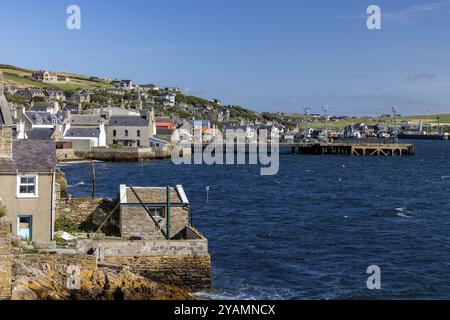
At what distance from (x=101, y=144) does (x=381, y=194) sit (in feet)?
183

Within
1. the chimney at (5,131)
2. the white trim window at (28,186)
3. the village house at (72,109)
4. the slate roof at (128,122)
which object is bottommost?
the white trim window at (28,186)

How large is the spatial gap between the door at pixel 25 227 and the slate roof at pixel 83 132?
Answer: 79160 mm

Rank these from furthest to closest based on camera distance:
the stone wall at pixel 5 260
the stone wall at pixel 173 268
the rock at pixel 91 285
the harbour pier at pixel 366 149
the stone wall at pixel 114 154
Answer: the harbour pier at pixel 366 149 < the stone wall at pixel 114 154 < the stone wall at pixel 173 268 < the rock at pixel 91 285 < the stone wall at pixel 5 260

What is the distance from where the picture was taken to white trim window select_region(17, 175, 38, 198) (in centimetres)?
2274

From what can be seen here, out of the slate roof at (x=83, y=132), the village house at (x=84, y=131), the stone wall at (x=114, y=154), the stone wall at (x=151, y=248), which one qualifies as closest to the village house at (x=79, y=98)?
the village house at (x=84, y=131)

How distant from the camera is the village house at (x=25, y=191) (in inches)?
880

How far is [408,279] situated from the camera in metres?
25.8

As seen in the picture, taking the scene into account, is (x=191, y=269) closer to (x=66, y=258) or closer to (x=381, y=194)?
(x=66, y=258)

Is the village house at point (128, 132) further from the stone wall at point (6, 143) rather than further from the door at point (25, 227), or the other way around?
the door at point (25, 227)

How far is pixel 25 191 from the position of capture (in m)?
22.9

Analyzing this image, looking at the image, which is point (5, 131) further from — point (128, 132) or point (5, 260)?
point (128, 132)

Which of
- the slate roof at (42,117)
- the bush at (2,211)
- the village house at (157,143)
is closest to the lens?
the bush at (2,211)

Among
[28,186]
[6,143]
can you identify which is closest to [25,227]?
[28,186]
